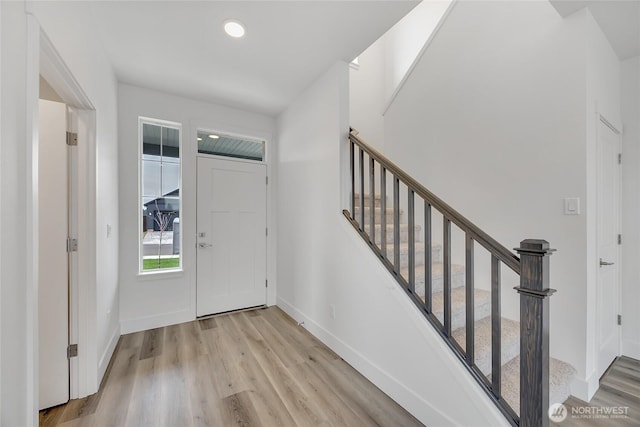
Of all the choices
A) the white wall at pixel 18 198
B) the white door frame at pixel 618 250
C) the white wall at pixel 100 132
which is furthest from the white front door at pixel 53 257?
the white door frame at pixel 618 250

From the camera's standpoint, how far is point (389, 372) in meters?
1.90

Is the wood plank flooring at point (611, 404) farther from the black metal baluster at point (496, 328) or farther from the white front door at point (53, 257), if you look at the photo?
the white front door at point (53, 257)

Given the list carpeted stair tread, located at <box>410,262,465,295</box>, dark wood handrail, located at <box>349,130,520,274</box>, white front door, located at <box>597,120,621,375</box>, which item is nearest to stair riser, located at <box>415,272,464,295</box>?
carpeted stair tread, located at <box>410,262,465,295</box>

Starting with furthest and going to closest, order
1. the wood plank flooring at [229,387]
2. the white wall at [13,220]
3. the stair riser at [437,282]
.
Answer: the stair riser at [437,282] < the wood plank flooring at [229,387] < the white wall at [13,220]

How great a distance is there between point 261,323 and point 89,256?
5.97ft

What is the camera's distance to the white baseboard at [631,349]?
2.31 m

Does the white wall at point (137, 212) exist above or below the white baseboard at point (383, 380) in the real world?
above

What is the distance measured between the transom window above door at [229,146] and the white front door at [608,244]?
341cm

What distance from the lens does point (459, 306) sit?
1.94 metres

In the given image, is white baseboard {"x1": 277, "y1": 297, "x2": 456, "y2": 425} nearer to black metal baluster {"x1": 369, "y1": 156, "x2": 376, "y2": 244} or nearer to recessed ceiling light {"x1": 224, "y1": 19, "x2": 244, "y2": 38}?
black metal baluster {"x1": 369, "y1": 156, "x2": 376, "y2": 244}

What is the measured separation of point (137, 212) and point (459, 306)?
3.22m

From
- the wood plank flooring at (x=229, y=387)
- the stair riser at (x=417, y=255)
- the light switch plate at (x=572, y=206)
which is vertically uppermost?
the light switch plate at (x=572, y=206)

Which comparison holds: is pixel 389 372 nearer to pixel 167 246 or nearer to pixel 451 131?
pixel 451 131

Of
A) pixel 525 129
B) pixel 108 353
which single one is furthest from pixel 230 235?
pixel 525 129
